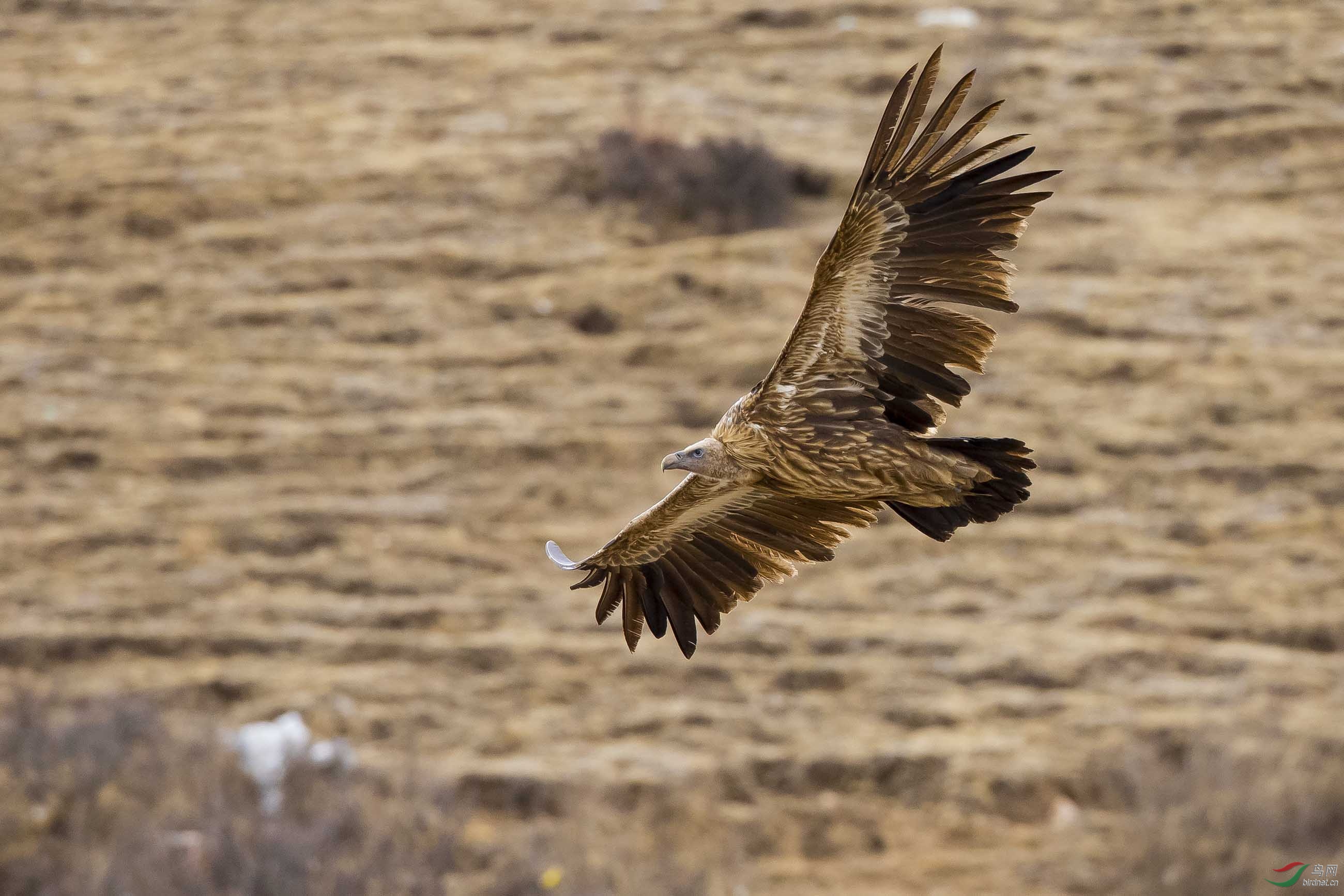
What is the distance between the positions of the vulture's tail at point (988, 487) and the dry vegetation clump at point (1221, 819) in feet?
20.1

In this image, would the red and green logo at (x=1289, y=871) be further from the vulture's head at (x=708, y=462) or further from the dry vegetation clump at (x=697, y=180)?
the dry vegetation clump at (x=697, y=180)

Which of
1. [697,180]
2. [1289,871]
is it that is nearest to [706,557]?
[1289,871]

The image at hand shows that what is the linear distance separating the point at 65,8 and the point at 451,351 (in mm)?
8126

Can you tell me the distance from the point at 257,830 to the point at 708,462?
20.1ft

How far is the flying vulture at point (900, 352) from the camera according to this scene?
5.24 m

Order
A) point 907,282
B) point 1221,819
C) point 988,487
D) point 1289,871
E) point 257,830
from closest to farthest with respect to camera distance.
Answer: point 907,282 < point 988,487 < point 257,830 < point 1289,871 < point 1221,819

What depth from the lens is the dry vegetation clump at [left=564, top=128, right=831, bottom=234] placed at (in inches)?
615

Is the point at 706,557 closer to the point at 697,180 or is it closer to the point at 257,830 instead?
the point at 257,830

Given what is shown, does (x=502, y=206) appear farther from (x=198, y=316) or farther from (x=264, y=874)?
(x=264, y=874)

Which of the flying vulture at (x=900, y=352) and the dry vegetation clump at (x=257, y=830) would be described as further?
the dry vegetation clump at (x=257, y=830)

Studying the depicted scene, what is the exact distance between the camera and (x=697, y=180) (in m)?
15.8

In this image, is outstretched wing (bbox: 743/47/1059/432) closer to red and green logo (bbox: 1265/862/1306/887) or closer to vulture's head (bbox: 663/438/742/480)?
vulture's head (bbox: 663/438/742/480)

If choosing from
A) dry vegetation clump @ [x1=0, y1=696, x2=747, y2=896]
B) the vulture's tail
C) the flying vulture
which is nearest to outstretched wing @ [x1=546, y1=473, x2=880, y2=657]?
the flying vulture

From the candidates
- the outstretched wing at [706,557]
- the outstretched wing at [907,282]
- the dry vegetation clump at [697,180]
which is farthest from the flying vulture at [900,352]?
the dry vegetation clump at [697,180]
